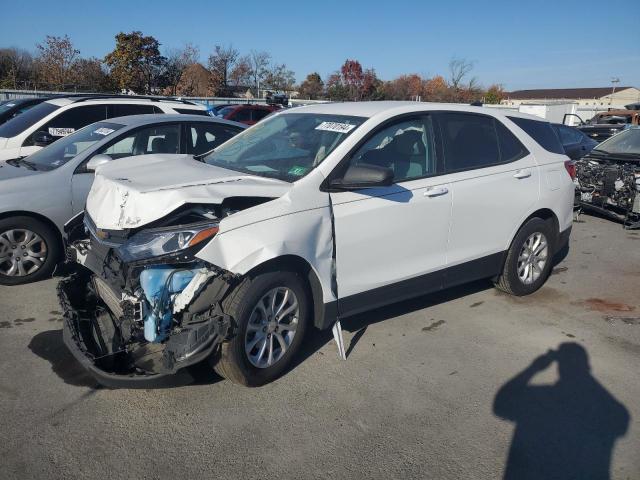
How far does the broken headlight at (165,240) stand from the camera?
3293mm

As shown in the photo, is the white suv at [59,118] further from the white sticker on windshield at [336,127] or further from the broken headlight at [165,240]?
the broken headlight at [165,240]

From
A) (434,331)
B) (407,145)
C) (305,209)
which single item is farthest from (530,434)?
(407,145)

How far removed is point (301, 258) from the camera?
12.1ft

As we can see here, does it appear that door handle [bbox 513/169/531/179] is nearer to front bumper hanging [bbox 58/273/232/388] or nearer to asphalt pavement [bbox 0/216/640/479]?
asphalt pavement [bbox 0/216/640/479]

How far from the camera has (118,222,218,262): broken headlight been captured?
329cm

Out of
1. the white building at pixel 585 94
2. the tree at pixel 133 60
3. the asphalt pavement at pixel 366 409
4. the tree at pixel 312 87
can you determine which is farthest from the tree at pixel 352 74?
the asphalt pavement at pixel 366 409

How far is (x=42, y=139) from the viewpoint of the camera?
755 centimetres

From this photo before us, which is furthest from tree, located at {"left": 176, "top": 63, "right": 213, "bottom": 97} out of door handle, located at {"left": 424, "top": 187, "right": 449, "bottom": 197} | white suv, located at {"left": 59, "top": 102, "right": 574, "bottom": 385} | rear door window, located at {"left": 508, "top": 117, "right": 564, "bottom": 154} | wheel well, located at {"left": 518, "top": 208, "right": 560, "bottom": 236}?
door handle, located at {"left": 424, "top": 187, "right": 449, "bottom": 197}

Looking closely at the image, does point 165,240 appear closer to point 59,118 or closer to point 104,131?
point 104,131

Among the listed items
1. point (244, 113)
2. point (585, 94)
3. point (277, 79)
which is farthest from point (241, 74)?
point (585, 94)

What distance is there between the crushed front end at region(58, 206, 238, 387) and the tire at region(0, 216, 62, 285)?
7.31ft

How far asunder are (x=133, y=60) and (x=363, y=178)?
3773 cm

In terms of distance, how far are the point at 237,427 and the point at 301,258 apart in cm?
115

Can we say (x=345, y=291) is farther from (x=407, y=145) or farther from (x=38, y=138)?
(x=38, y=138)
